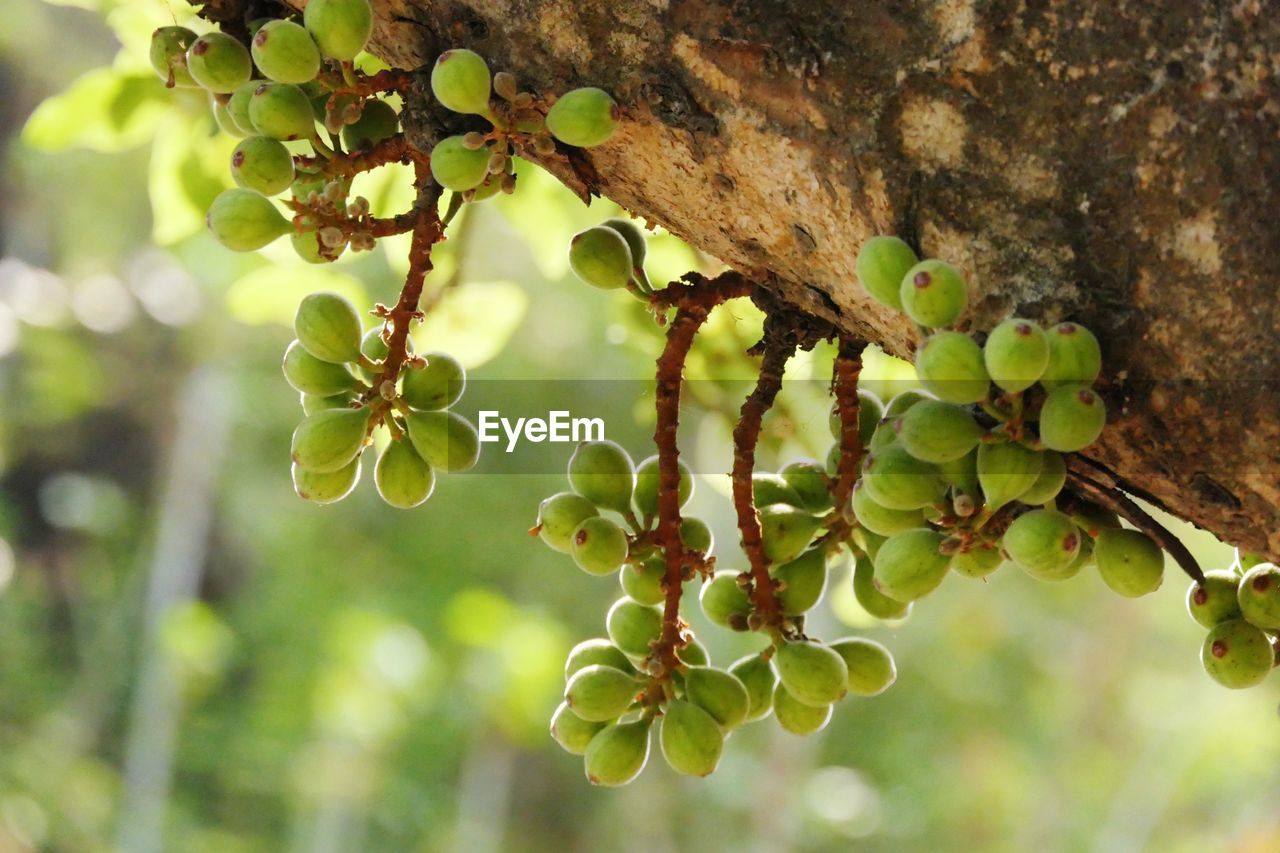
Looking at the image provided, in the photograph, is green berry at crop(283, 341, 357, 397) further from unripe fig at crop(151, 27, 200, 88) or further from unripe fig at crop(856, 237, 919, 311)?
unripe fig at crop(856, 237, 919, 311)

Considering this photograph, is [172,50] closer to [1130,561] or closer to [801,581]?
[801,581]

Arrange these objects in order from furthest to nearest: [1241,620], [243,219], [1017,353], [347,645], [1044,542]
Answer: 1. [347,645]
2. [243,219]
3. [1241,620]
4. [1044,542]
5. [1017,353]

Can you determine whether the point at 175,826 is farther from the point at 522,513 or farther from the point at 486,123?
the point at 486,123

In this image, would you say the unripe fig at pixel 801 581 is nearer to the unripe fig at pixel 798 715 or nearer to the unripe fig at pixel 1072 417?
the unripe fig at pixel 798 715

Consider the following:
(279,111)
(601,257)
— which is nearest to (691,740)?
(601,257)

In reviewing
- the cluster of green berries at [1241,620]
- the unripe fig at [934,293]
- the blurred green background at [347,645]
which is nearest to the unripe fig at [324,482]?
the unripe fig at [934,293]

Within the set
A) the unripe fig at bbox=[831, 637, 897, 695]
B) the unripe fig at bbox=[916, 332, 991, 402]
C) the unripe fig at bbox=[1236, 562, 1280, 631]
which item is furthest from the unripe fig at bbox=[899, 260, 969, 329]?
the unripe fig at bbox=[831, 637, 897, 695]
